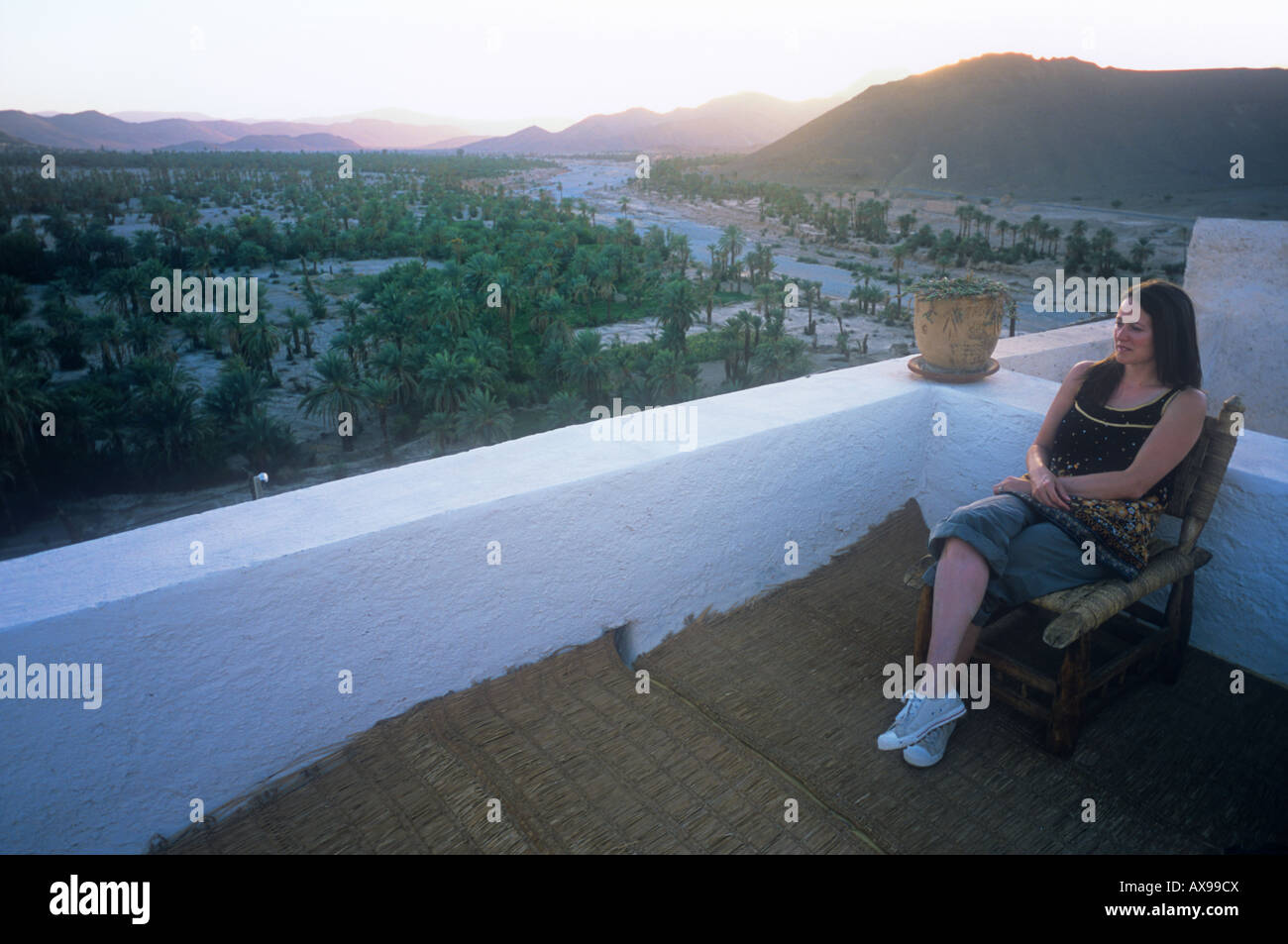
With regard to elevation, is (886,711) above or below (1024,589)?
below

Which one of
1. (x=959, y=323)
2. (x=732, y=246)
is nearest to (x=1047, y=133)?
(x=732, y=246)

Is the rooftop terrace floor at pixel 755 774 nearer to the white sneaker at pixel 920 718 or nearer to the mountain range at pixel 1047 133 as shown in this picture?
the white sneaker at pixel 920 718

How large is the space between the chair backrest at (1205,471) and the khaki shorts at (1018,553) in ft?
1.05

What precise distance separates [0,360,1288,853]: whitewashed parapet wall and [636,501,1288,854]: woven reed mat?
20 centimetres

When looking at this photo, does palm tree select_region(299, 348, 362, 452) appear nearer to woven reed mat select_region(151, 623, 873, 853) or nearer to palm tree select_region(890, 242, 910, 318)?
woven reed mat select_region(151, 623, 873, 853)

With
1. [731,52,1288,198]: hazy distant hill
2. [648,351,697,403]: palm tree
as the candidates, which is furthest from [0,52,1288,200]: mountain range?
[648,351,697,403]: palm tree

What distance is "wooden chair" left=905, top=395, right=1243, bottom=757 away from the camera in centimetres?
194

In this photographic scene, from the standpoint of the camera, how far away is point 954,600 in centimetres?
199

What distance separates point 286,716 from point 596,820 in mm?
727

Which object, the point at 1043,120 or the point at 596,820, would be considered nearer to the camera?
the point at 596,820

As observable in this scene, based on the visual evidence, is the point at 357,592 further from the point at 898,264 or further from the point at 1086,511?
the point at 898,264

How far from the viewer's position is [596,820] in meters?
1.82
